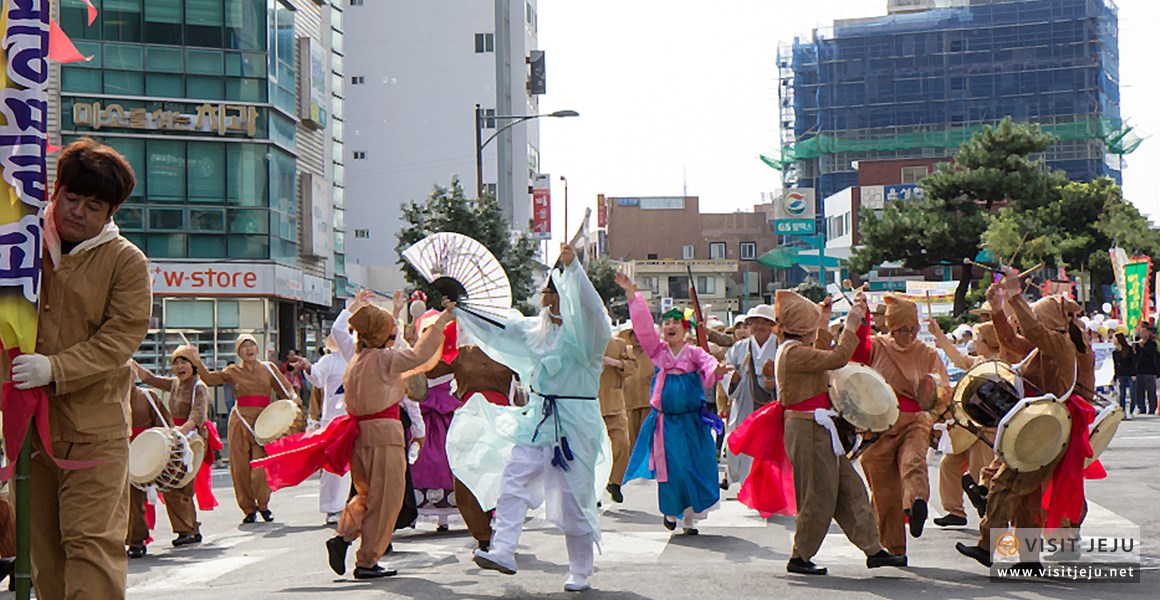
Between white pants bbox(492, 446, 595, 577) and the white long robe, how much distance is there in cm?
570

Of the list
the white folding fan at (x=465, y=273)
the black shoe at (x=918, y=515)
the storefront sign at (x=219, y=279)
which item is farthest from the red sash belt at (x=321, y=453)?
the storefront sign at (x=219, y=279)

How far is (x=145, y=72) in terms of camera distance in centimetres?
3447

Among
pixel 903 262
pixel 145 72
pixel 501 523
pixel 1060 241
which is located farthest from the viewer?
pixel 903 262

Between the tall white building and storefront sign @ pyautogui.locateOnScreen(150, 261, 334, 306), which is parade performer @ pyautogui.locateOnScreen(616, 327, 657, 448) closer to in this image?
storefront sign @ pyautogui.locateOnScreen(150, 261, 334, 306)

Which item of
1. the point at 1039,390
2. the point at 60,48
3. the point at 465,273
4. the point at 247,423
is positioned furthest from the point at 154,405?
the point at 1039,390

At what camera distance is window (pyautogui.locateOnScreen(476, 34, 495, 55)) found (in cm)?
7888

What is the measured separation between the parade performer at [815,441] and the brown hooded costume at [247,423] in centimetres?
721

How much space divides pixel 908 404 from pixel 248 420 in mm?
7345

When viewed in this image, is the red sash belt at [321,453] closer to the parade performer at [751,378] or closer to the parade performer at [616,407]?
the parade performer at [751,378]

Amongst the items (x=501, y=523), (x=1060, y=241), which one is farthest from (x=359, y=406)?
(x=1060, y=241)

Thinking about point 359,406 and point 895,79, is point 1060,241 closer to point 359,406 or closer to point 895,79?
point 359,406

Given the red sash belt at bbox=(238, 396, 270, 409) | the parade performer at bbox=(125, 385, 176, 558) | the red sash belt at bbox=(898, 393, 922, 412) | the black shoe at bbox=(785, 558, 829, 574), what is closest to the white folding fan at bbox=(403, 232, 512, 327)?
the black shoe at bbox=(785, 558, 829, 574)

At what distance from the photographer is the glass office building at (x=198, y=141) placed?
A: 34094mm

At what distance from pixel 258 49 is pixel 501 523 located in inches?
1137
